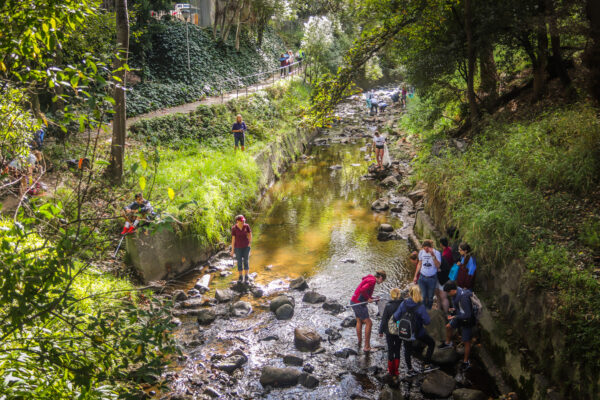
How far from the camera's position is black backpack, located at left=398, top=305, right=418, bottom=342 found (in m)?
6.52

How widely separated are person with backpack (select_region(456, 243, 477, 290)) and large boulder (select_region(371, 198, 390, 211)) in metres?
7.26

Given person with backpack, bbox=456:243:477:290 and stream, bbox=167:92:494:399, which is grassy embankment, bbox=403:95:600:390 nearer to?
person with backpack, bbox=456:243:477:290

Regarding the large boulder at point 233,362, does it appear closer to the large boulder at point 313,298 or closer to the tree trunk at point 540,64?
the large boulder at point 313,298

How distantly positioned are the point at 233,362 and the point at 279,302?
6.82ft

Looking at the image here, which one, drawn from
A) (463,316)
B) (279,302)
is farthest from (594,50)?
(279,302)

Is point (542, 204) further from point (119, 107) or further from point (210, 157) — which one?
point (210, 157)

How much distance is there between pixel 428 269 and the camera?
26.0 feet

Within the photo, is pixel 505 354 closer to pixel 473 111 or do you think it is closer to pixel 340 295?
A: pixel 340 295

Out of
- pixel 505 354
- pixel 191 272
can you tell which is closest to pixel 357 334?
pixel 505 354

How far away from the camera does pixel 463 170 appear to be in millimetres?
10609

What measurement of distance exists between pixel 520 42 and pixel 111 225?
1327 cm

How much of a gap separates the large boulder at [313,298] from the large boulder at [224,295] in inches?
68.2

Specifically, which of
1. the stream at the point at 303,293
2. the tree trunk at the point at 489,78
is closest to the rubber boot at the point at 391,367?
the stream at the point at 303,293

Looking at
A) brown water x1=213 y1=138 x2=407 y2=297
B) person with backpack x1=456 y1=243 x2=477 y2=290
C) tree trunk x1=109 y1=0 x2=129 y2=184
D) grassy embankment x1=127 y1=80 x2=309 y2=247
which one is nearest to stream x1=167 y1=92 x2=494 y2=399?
brown water x1=213 y1=138 x2=407 y2=297
